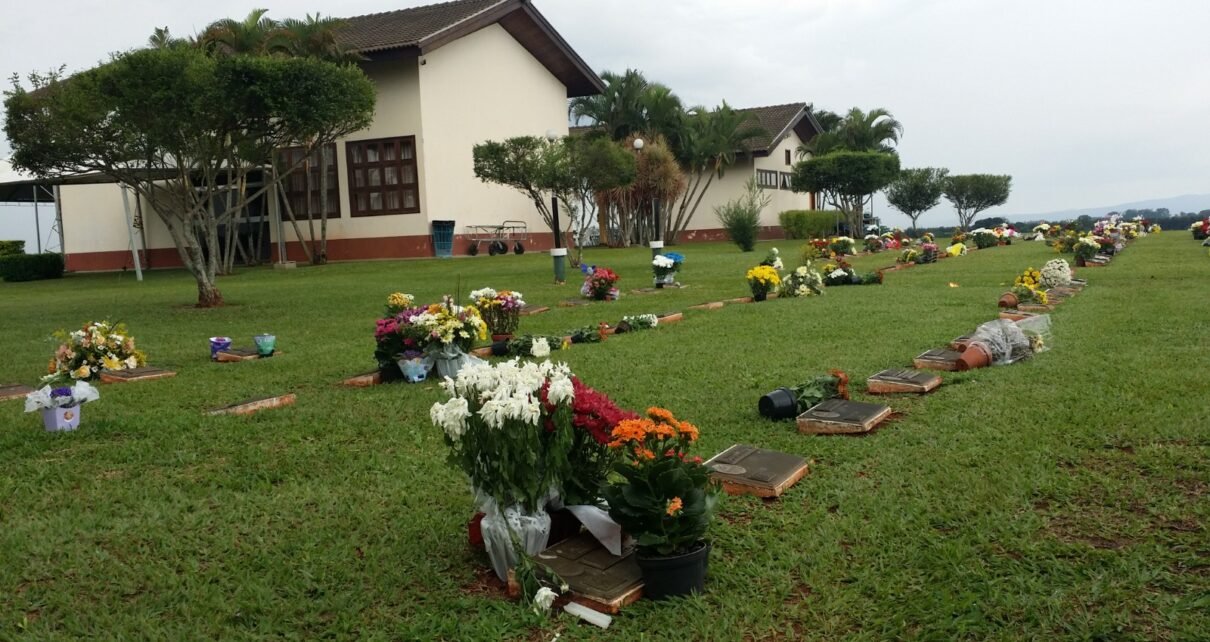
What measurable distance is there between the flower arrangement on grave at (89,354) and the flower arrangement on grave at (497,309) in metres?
3.33

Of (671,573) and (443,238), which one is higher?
(443,238)

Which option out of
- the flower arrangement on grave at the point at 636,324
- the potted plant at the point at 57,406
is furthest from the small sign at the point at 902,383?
the potted plant at the point at 57,406

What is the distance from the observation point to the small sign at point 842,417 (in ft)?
16.9

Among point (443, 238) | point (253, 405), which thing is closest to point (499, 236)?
point (443, 238)

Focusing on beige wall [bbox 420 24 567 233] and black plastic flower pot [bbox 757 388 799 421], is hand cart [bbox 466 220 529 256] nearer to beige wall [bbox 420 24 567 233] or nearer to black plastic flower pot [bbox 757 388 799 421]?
beige wall [bbox 420 24 567 233]

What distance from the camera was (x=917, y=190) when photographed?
1927 inches

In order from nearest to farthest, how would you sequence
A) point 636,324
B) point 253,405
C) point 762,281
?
1. point 253,405
2. point 636,324
3. point 762,281

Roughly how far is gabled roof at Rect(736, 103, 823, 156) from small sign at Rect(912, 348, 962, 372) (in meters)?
32.5

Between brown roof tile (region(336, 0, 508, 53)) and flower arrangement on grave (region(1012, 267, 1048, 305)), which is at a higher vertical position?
brown roof tile (region(336, 0, 508, 53))

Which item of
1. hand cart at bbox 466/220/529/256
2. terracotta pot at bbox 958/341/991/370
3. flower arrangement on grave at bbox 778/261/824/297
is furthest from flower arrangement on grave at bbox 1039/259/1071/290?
hand cart at bbox 466/220/529/256

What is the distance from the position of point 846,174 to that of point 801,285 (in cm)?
2668

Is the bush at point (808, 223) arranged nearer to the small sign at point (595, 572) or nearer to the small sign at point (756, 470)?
the small sign at point (756, 470)

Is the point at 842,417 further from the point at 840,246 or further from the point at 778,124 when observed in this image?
the point at 778,124

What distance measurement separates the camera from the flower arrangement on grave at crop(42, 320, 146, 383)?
7.50 meters
